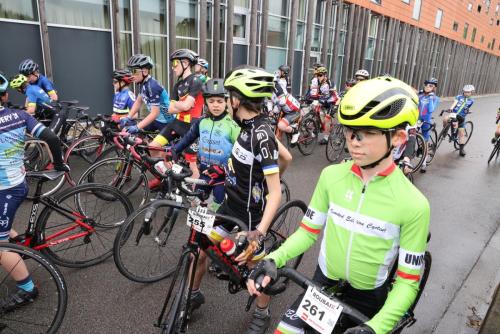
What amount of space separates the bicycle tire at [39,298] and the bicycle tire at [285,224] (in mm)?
1821

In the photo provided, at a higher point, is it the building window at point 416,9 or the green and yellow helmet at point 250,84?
the building window at point 416,9

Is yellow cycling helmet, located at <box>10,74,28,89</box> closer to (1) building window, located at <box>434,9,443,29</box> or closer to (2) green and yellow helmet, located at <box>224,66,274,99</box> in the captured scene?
(2) green and yellow helmet, located at <box>224,66,274,99</box>

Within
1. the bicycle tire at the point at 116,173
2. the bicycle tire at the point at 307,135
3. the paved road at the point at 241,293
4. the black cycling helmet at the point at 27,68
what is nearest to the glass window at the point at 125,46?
the black cycling helmet at the point at 27,68

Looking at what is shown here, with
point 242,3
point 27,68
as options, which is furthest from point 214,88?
point 242,3

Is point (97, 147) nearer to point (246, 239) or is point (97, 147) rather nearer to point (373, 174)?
point (246, 239)

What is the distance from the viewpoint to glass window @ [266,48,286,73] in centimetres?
1473

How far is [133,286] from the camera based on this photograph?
350 centimetres

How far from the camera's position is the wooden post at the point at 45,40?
8.12 m

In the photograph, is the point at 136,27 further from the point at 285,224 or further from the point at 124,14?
the point at 285,224

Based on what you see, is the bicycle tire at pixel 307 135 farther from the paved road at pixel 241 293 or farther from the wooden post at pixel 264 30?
the wooden post at pixel 264 30

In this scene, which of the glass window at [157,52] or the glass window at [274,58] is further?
the glass window at [274,58]

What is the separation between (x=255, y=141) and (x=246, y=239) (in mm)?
763

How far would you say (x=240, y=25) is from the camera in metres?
13.3

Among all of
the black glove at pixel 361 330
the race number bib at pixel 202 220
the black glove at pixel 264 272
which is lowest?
the race number bib at pixel 202 220
